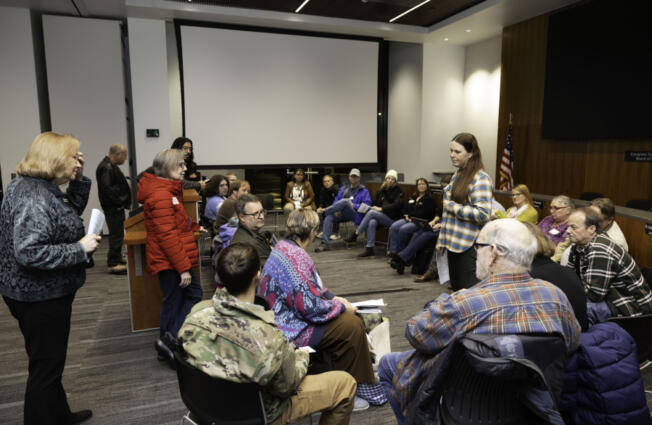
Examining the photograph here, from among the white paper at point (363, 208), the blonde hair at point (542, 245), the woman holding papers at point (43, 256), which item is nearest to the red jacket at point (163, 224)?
the woman holding papers at point (43, 256)

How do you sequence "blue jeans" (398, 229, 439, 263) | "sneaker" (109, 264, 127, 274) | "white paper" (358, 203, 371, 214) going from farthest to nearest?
1. "white paper" (358, 203, 371, 214)
2. "blue jeans" (398, 229, 439, 263)
3. "sneaker" (109, 264, 127, 274)

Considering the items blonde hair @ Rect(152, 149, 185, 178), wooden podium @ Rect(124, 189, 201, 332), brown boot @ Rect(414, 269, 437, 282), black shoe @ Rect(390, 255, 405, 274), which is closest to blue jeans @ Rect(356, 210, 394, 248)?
black shoe @ Rect(390, 255, 405, 274)

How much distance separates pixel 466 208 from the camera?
283 cm

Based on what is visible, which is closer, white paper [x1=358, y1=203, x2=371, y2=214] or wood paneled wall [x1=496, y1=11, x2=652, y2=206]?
wood paneled wall [x1=496, y1=11, x2=652, y2=206]

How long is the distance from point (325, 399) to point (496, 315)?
0.78 m

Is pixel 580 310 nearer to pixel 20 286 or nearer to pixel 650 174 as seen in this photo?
pixel 20 286

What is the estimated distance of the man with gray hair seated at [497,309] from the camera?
55.2 inches

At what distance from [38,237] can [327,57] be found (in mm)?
7140

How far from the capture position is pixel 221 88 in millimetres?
7535

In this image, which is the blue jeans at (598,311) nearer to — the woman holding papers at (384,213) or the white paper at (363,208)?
the woman holding papers at (384,213)

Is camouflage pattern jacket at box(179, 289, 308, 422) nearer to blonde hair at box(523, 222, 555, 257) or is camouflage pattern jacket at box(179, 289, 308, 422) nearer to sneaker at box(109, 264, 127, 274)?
blonde hair at box(523, 222, 555, 257)

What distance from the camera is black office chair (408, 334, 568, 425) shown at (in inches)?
51.4

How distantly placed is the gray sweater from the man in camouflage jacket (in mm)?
698

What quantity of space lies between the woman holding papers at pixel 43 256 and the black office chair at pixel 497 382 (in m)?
1.58
